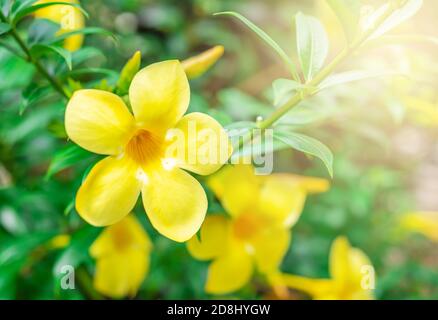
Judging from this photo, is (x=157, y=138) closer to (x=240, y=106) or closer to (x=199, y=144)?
(x=199, y=144)

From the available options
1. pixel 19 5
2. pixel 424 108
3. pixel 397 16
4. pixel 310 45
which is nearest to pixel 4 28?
pixel 19 5

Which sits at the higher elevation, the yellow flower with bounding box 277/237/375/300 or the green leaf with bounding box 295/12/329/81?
the green leaf with bounding box 295/12/329/81

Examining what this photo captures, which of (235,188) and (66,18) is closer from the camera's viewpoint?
(66,18)

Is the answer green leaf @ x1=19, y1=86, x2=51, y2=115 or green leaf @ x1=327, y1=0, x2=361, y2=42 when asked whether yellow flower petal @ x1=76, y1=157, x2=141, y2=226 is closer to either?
green leaf @ x1=19, y1=86, x2=51, y2=115

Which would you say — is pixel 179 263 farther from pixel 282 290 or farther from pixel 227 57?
pixel 227 57

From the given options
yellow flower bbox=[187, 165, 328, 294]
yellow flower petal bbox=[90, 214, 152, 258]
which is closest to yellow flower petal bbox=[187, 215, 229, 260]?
yellow flower bbox=[187, 165, 328, 294]

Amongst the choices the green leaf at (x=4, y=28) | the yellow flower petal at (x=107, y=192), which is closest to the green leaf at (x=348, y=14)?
the yellow flower petal at (x=107, y=192)

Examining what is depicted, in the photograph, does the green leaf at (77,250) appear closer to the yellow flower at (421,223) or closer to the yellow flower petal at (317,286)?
the yellow flower petal at (317,286)
